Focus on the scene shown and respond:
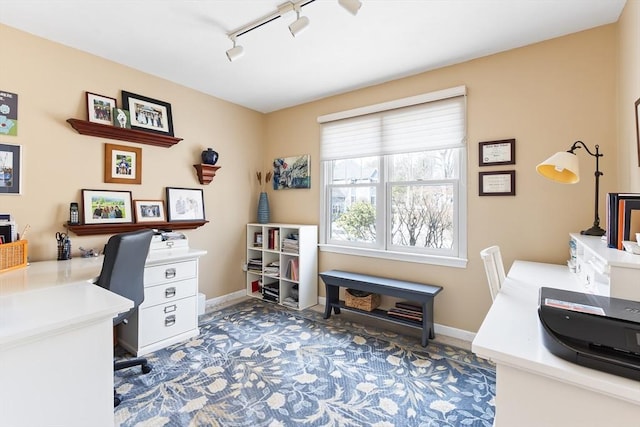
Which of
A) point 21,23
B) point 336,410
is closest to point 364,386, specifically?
point 336,410

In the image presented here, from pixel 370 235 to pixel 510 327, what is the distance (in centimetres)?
219

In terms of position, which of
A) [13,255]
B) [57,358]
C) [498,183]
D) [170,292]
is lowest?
[170,292]

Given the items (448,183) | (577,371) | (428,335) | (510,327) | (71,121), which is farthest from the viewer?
(448,183)

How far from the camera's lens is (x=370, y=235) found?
327 cm

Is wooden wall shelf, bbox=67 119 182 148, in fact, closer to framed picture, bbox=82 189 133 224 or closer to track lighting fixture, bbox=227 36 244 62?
framed picture, bbox=82 189 133 224

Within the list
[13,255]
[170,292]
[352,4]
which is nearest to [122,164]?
[13,255]

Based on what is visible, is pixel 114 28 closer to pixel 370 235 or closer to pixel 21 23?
pixel 21 23

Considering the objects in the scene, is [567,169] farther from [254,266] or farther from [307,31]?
[254,266]

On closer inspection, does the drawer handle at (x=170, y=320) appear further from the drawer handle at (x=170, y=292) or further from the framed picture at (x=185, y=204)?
the framed picture at (x=185, y=204)

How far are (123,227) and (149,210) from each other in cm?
29

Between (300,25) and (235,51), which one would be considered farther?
(235,51)

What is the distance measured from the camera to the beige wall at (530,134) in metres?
2.12

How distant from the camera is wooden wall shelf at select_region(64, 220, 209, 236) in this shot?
2.44 m

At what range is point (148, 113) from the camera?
291cm
